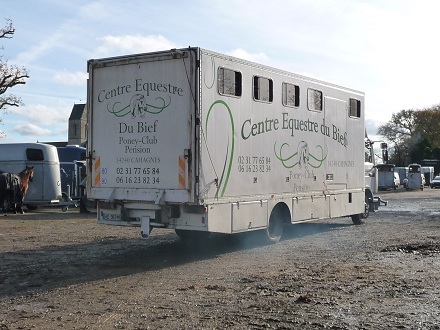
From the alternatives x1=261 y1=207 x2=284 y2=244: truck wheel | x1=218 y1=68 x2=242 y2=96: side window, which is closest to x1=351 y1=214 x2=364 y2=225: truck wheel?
x1=261 y1=207 x2=284 y2=244: truck wheel

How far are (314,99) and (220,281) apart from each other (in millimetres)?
6599

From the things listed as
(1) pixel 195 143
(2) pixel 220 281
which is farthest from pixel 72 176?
(2) pixel 220 281

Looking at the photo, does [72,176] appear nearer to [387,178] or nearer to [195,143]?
[195,143]

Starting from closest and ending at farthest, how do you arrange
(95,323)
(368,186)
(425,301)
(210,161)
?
1. (95,323)
2. (425,301)
3. (210,161)
4. (368,186)

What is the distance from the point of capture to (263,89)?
41.4ft

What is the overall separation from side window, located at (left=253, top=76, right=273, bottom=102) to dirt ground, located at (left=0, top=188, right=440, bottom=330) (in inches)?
125

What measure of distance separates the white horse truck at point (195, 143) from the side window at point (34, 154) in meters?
13.1

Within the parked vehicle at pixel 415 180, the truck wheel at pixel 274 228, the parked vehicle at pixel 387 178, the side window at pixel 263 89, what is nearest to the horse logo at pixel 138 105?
the side window at pixel 263 89

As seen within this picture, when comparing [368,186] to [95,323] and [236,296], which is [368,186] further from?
[95,323]

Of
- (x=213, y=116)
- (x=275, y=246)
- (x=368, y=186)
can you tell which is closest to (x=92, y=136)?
(x=213, y=116)

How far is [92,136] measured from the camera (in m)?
12.3

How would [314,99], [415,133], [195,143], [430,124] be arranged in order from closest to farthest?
1. [195,143]
2. [314,99]
3. [430,124]
4. [415,133]

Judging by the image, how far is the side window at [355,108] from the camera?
1663 centimetres

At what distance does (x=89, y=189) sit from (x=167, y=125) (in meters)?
2.29
